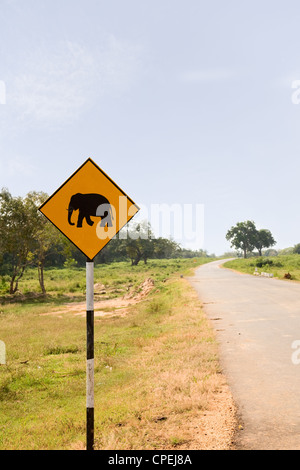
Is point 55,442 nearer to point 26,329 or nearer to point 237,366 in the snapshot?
point 237,366

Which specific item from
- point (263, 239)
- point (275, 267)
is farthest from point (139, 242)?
point (263, 239)

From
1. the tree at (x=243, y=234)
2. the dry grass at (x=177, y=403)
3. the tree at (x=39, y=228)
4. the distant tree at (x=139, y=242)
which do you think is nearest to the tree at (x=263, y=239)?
the tree at (x=243, y=234)

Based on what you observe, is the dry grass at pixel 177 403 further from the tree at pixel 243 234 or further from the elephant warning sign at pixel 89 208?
the tree at pixel 243 234

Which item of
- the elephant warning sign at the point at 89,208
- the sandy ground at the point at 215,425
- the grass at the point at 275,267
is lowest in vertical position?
the grass at the point at 275,267

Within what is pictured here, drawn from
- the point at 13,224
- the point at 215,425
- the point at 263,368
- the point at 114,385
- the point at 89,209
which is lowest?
the point at 114,385

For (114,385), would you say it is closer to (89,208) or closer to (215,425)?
(215,425)

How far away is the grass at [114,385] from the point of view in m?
4.20

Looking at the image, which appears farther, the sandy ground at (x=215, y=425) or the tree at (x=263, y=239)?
the tree at (x=263, y=239)

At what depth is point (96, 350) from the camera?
9.17 meters

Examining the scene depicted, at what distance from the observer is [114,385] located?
641cm

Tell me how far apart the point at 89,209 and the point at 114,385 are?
4039 mm

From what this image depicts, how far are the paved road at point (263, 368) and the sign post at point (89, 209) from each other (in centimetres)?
272

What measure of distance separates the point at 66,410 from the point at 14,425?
2.63 feet
